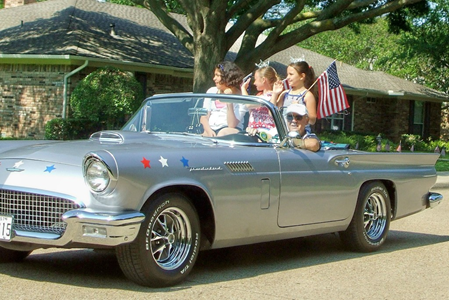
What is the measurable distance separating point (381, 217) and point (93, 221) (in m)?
3.73

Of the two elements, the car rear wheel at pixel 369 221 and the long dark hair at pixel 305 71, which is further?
the long dark hair at pixel 305 71

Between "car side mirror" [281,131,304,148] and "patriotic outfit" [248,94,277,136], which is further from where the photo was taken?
"patriotic outfit" [248,94,277,136]

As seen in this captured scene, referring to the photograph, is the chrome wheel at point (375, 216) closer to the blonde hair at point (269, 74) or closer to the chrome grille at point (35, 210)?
the blonde hair at point (269, 74)

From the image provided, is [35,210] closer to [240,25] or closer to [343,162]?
[343,162]

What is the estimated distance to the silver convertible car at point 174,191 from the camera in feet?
16.8

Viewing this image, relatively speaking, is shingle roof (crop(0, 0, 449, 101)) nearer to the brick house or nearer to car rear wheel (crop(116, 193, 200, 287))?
the brick house

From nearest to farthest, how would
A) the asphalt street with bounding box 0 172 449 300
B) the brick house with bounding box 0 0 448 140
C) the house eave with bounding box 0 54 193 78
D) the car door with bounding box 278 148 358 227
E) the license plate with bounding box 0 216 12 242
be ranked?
the license plate with bounding box 0 216 12 242
the asphalt street with bounding box 0 172 449 300
the car door with bounding box 278 148 358 227
the house eave with bounding box 0 54 193 78
the brick house with bounding box 0 0 448 140

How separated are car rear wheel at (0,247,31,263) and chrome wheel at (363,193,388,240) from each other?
132 inches

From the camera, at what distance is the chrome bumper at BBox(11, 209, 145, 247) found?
4965 mm

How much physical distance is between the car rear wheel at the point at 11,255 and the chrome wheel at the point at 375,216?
3355 mm

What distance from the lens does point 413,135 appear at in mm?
33562

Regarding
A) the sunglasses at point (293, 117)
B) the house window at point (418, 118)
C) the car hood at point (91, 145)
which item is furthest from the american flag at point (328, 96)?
the house window at point (418, 118)

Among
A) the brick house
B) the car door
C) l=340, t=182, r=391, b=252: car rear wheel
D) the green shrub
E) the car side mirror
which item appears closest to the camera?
the car door

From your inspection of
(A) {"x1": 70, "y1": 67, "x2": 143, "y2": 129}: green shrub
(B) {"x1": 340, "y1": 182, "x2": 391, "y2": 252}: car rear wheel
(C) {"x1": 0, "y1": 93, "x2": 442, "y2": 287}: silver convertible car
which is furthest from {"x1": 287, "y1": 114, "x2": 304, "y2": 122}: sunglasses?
(A) {"x1": 70, "y1": 67, "x2": 143, "y2": 129}: green shrub
